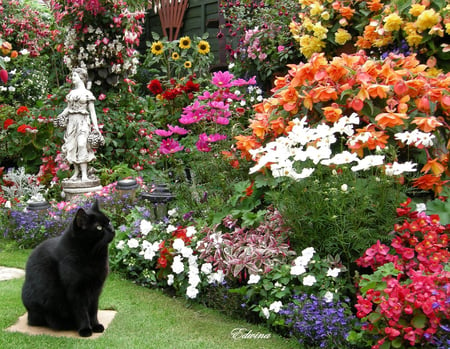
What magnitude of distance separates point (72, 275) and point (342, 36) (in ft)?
12.2

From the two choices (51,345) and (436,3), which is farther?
(436,3)

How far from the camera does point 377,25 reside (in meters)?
5.07

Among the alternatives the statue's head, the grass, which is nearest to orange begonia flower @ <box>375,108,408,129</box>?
the grass

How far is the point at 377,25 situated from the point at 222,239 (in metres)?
2.62

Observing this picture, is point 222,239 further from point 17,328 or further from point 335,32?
point 335,32

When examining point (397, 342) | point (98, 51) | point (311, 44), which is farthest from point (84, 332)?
point (98, 51)

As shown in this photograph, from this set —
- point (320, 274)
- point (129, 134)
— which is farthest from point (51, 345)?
point (129, 134)

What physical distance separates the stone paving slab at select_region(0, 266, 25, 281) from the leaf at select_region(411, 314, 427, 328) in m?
3.33

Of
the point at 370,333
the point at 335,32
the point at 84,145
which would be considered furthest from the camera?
the point at 84,145

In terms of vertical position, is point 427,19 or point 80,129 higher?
point 427,19

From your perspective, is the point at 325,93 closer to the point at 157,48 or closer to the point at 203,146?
the point at 203,146

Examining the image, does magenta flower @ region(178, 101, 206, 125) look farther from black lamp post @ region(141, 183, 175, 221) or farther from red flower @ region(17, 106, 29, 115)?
red flower @ region(17, 106, 29, 115)

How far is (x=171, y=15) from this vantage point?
11133mm

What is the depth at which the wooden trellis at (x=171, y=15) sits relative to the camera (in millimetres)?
10938
